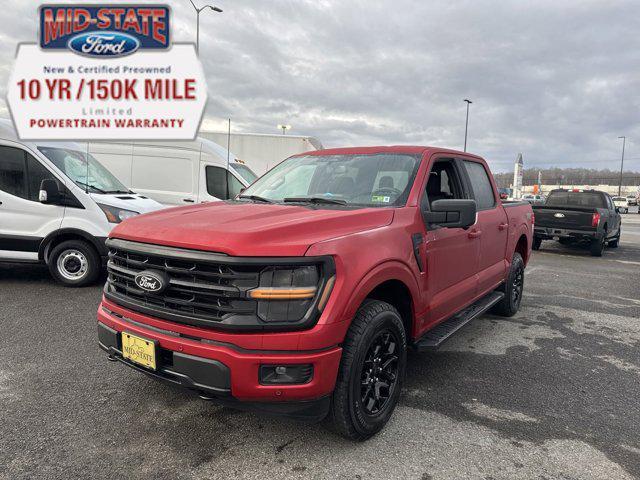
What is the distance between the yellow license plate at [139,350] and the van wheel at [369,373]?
1.03m

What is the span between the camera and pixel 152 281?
251 centimetres

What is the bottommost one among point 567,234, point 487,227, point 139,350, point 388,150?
point 139,350

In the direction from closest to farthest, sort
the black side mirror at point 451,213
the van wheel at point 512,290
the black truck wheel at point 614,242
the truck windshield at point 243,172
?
the black side mirror at point 451,213 → the van wheel at point 512,290 → the truck windshield at point 243,172 → the black truck wheel at point 614,242

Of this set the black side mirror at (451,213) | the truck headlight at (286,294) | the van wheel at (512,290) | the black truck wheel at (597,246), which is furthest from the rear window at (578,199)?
the truck headlight at (286,294)

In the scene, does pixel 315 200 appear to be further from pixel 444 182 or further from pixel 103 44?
pixel 103 44

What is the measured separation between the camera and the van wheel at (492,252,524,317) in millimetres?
5297

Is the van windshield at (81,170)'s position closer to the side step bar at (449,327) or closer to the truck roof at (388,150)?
the truck roof at (388,150)

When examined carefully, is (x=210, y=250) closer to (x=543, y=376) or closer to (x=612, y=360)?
(x=543, y=376)

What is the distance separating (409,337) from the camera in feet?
10.7

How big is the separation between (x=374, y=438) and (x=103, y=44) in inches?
357

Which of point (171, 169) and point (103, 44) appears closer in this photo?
point (103, 44)

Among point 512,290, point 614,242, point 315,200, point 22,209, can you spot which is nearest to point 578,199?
point 614,242

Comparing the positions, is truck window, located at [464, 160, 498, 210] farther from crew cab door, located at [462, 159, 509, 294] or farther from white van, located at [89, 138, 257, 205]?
white van, located at [89, 138, 257, 205]

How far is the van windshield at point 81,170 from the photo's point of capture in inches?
253
